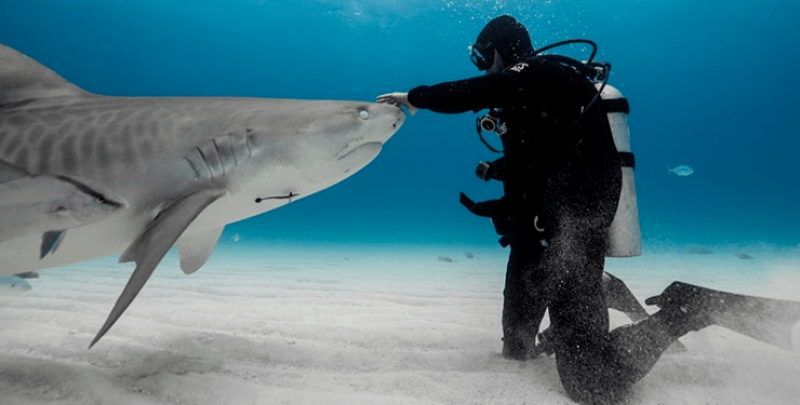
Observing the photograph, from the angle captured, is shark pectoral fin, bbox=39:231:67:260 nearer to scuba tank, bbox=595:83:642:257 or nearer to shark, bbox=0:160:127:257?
shark, bbox=0:160:127:257

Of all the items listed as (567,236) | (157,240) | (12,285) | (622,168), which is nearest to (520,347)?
(567,236)

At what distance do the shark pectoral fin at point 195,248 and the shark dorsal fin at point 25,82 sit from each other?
1.06m

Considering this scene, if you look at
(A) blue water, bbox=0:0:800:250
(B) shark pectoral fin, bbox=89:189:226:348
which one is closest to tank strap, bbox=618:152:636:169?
(B) shark pectoral fin, bbox=89:189:226:348

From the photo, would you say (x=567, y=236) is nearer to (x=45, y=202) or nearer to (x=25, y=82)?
→ (x=45, y=202)

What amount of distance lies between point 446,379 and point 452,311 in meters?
2.08

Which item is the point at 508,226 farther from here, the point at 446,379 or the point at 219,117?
the point at 219,117

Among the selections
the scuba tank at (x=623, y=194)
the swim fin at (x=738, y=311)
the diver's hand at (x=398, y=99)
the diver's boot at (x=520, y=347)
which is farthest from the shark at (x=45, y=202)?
the swim fin at (x=738, y=311)

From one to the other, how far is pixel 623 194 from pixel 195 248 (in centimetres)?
300

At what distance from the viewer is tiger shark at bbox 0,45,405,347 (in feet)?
5.69

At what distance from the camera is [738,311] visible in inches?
84.7

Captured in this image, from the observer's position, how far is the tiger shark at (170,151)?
68.3 inches

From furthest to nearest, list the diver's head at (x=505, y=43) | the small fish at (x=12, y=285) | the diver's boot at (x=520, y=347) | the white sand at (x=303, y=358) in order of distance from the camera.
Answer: the small fish at (x=12, y=285)
the diver's head at (x=505, y=43)
the diver's boot at (x=520, y=347)
the white sand at (x=303, y=358)

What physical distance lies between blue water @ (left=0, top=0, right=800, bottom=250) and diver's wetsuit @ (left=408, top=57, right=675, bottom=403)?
2118 centimetres

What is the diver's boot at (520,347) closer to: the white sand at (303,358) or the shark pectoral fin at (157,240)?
the white sand at (303,358)
